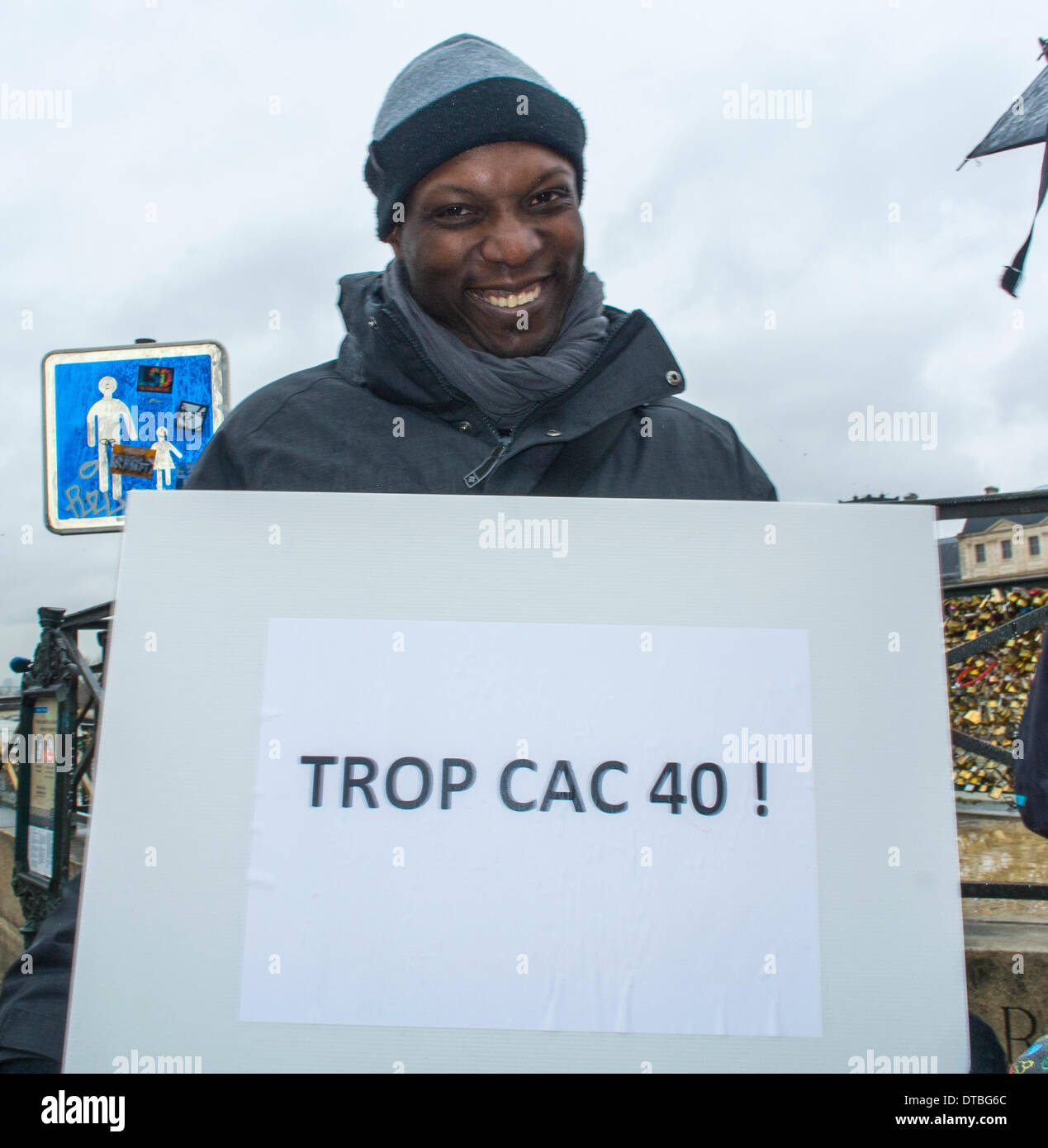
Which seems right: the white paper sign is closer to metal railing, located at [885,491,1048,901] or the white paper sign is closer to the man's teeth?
the man's teeth

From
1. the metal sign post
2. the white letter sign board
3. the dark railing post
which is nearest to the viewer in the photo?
the white letter sign board

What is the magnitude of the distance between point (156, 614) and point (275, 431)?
1.93 ft

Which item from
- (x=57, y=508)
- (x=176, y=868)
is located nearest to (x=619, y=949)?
(x=176, y=868)

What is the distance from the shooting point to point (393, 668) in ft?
4.38

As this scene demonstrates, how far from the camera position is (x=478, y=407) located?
1.85 m

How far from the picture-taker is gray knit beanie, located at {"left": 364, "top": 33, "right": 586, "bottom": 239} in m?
1.81

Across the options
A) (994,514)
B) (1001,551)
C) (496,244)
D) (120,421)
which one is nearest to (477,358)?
(496,244)

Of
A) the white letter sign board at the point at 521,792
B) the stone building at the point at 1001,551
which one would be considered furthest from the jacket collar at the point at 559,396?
the stone building at the point at 1001,551

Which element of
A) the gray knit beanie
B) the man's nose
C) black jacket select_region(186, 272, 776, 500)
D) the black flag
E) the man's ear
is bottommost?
black jacket select_region(186, 272, 776, 500)

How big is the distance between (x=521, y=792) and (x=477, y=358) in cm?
99

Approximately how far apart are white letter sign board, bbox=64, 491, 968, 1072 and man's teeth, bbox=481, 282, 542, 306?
0.74 meters

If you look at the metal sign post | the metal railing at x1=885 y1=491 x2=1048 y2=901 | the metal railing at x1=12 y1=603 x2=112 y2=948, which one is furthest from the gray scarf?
the metal railing at x1=12 y1=603 x2=112 y2=948
